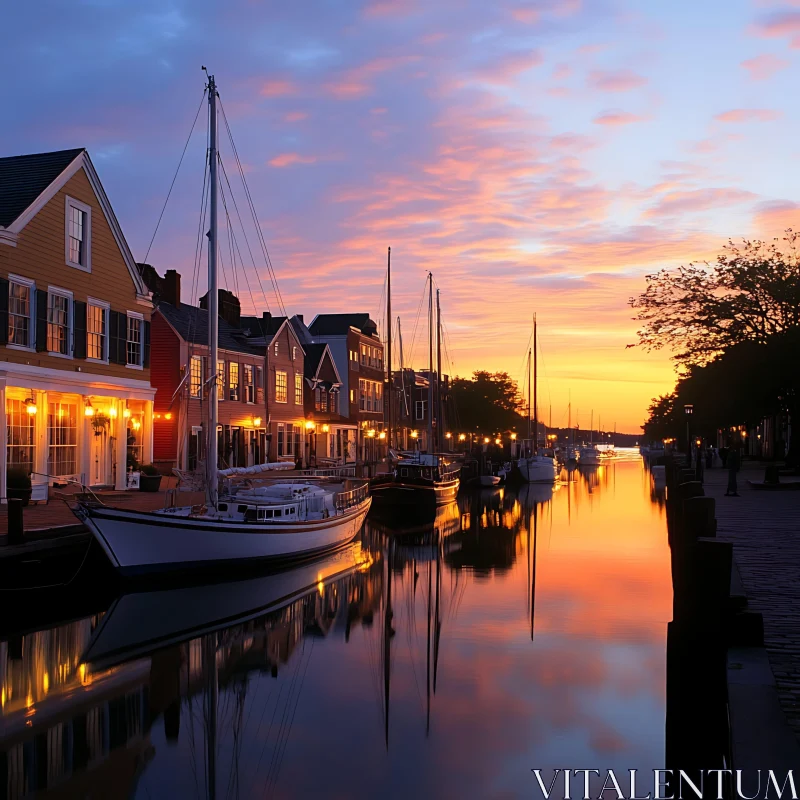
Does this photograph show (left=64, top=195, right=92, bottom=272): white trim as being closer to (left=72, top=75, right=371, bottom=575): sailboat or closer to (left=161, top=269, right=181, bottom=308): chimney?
(left=72, top=75, right=371, bottom=575): sailboat

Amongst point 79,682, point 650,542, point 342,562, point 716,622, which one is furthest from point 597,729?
point 650,542

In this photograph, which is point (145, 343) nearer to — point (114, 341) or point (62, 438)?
point (114, 341)

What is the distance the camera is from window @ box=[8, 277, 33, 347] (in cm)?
2636

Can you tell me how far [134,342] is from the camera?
34.2 m

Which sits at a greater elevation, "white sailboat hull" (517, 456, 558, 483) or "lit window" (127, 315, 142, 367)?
"lit window" (127, 315, 142, 367)

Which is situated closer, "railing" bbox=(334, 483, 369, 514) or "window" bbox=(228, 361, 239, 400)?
"railing" bbox=(334, 483, 369, 514)

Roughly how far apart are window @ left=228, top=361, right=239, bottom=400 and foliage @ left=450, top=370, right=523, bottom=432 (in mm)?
48047

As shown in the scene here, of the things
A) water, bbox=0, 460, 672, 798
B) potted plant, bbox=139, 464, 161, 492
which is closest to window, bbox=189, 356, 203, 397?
potted plant, bbox=139, 464, 161, 492

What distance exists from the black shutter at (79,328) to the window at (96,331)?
0.37 metres

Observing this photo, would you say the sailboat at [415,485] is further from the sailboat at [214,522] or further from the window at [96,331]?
the window at [96,331]

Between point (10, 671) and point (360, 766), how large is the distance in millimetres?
7039

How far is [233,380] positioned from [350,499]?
18.0 m

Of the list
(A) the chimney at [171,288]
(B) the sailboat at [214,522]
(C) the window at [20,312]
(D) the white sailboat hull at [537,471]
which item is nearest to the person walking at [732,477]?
(B) the sailboat at [214,522]

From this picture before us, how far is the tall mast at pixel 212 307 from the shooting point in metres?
23.7
